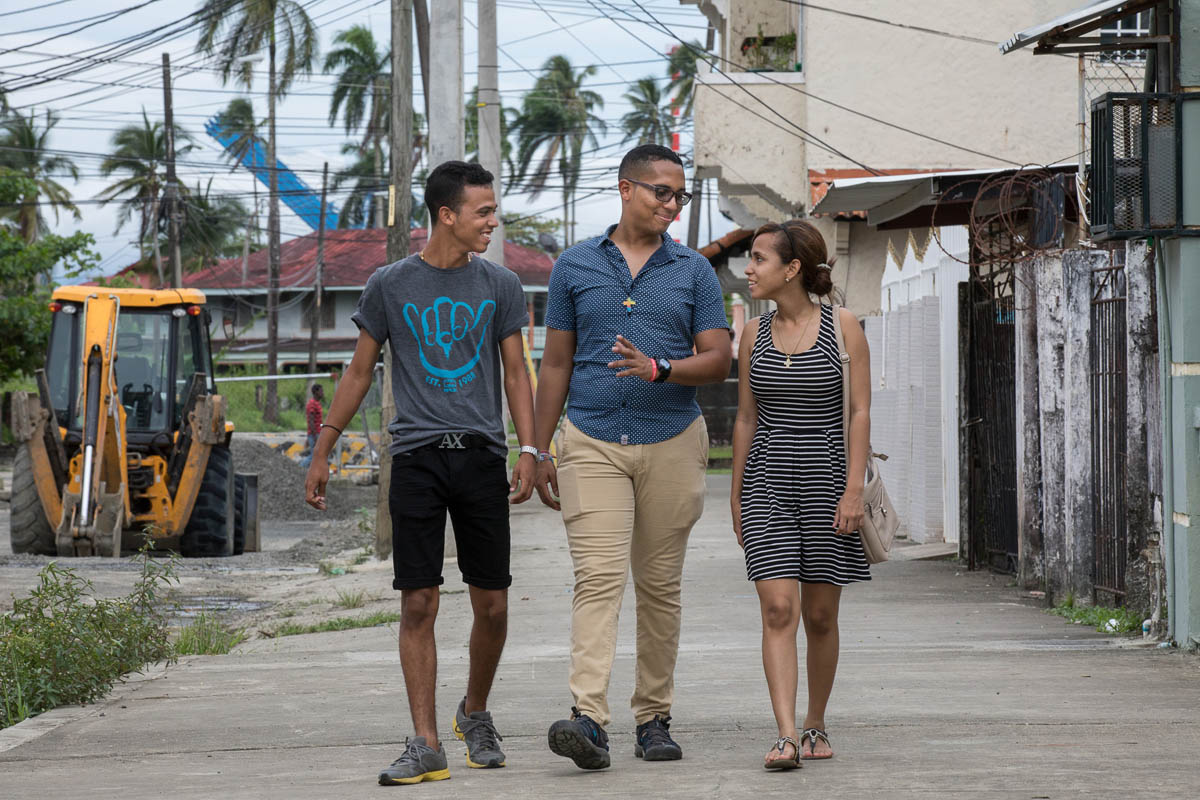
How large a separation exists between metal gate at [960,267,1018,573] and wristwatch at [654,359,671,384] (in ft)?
20.9

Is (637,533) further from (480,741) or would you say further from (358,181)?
(358,181)

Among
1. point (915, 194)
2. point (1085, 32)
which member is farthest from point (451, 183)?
point (915, 194)

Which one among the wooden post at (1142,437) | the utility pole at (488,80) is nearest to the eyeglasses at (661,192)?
the wooden post at (1142,437)

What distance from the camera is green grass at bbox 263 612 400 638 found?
1072cm

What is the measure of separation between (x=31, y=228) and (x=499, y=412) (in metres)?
57.2

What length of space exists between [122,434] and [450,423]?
12208 millimetres

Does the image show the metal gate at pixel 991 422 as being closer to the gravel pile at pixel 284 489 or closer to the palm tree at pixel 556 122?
the gravel pile at pixel 284 489

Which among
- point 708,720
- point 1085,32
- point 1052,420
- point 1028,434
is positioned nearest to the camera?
point 708,720

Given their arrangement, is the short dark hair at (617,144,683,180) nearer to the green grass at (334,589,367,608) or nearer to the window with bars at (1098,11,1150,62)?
the window with bars at (1098,11,1150,62)

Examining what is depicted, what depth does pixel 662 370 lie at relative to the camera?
5.63 meters

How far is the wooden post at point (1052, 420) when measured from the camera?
10156 mm

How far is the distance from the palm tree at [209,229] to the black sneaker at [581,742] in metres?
58.7

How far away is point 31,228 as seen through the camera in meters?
59.2

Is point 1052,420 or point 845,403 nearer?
point 845,403
